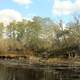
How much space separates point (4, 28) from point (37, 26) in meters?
15.8

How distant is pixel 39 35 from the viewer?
89312 mm

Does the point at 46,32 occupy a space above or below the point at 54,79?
above

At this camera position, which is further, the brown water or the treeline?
the treeline

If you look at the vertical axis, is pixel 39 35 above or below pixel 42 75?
above

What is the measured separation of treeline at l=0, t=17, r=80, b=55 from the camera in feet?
237

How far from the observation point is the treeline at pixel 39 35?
72.4m

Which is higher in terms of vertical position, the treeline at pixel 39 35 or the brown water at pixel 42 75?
the treeline at pixel 39 35

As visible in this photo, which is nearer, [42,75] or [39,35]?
[42,75]

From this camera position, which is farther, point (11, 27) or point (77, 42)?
point (11, 27)

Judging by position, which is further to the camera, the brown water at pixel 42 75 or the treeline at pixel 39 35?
the treeline at pixel 39 35

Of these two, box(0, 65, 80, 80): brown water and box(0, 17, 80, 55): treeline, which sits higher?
box(0, 17, 80, 55): treeline

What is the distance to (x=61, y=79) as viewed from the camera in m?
25.4

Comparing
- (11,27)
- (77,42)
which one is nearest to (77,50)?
(77,42)

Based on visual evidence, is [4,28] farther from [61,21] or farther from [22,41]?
[61,21]
